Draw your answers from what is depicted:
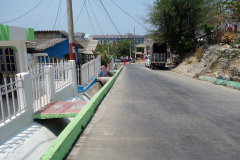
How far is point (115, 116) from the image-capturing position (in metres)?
5.47

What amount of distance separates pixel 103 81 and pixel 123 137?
9953 millimetres

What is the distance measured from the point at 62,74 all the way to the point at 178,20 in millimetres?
21120

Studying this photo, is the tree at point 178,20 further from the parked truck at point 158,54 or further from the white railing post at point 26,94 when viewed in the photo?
the white railing post at point 26,94

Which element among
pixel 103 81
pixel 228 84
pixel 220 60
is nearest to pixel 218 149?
pixel 228 84

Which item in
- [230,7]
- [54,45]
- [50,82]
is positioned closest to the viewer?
[50,82]

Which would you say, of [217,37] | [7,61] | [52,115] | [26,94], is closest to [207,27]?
[217,37]

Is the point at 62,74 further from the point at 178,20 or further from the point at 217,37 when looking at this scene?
the point at 178,20

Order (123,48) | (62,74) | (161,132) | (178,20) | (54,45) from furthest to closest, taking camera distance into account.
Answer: (123,48) < (178,20) < (54,45) < (62,74) < (161,132)

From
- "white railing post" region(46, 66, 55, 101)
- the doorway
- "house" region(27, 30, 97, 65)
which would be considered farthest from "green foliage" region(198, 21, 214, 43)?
"white railing post" region(46, 66, 55, 101)

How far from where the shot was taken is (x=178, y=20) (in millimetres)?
24953

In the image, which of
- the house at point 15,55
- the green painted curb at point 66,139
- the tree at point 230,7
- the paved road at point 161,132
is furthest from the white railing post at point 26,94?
the tree at point 230,7

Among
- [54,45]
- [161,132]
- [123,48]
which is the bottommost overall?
[161,132]

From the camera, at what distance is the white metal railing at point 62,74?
23.3 feet

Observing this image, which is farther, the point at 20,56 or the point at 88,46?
the point at 88,46
